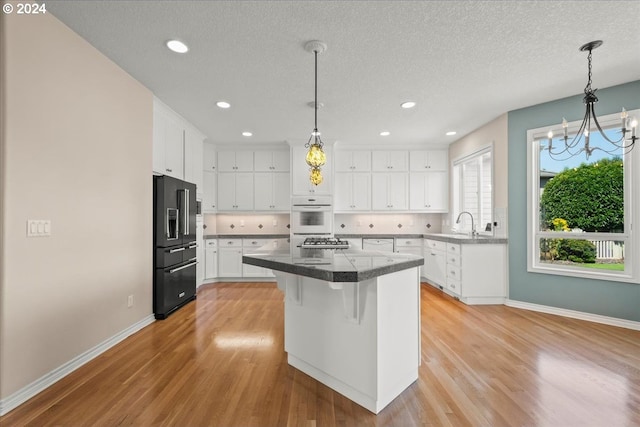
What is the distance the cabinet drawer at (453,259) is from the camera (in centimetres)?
438

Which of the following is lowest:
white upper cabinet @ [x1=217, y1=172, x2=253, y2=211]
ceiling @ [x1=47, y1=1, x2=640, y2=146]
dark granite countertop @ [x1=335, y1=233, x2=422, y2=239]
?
dark granite countertop @ [x1=335, y1=233, x2=422, y2=239]

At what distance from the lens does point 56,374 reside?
220 cm

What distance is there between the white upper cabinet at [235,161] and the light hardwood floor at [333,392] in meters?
3.31

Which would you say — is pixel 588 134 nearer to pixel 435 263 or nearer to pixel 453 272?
pixel 453 272

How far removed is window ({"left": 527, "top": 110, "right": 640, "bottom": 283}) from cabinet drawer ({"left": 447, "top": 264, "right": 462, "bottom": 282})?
87 cm

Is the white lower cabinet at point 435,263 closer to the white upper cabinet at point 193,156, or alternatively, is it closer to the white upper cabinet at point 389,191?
the white upper cabinet at point 389,191

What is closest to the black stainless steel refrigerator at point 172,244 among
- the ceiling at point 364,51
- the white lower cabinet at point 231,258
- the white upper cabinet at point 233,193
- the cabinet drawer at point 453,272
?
the ceiling at point 364,51

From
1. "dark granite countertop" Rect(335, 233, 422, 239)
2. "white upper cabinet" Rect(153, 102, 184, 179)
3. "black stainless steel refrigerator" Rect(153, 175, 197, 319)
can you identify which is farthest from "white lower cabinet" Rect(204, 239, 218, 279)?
"dark granite countertop" Rect(335, 233, 422, 239)

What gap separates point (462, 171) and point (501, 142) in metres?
1.36

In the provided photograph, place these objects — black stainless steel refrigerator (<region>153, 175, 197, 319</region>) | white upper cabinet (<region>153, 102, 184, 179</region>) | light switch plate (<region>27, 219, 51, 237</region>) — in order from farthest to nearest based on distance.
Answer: white upper cabinet (<region>153, 102, 184, 179</region>)
black stainless steel refrigerator (<region>153, 175, 197, 319</region>)
light switch plate (<region>27, 219, 51, 237</region>)

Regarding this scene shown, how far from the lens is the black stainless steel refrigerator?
A: 3.53 meters

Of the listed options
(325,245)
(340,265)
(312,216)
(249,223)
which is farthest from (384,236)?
(340,265)

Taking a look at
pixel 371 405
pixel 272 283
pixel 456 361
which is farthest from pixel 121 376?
pixel 272 283

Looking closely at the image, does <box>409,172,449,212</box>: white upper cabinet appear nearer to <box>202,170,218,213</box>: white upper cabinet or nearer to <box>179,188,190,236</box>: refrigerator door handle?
<box>202,170,218,213</box>: white upper cabinet
